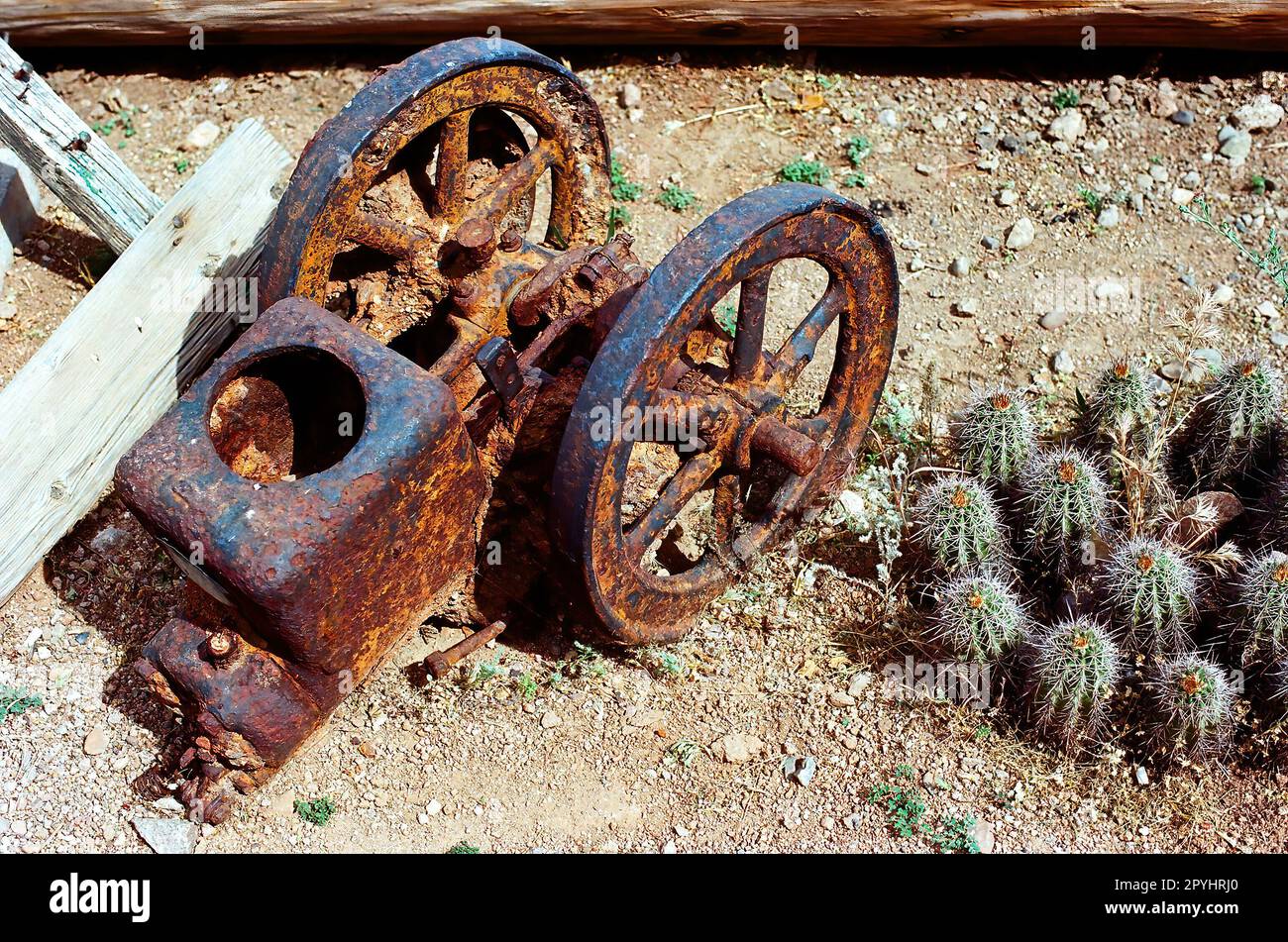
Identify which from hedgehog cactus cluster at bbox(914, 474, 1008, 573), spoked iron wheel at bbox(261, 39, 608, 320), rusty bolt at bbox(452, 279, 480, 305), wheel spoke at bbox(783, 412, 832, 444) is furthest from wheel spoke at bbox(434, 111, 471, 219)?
hedgehog cactus cluster at bbox(914, 474, 1008, 573)

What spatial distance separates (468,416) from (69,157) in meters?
2.28

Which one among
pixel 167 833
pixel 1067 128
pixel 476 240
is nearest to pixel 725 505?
pixel 476 240

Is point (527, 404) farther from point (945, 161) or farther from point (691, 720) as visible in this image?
point (945, 161)

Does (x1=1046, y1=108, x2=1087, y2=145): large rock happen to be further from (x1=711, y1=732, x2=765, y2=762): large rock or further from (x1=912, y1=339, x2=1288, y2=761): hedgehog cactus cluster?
(x1=711, y1=732, x2=765, y2=762): large rock

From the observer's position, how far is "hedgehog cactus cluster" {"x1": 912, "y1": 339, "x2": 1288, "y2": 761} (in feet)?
11.4

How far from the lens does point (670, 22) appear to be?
17.7 feet

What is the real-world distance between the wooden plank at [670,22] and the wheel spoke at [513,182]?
1591 millimetres

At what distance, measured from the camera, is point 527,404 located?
358 cm

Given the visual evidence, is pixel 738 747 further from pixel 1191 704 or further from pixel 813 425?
pixel 1191 704

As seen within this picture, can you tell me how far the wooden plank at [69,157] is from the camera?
4.57 m

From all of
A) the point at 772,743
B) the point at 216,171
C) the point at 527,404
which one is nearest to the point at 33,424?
the point at 216,171

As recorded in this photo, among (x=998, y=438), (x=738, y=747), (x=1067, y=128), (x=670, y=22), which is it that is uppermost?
(x=670, y=22)

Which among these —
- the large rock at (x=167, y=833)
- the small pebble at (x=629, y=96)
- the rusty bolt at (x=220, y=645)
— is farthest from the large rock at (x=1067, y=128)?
the large rock at (x=167, y=833)

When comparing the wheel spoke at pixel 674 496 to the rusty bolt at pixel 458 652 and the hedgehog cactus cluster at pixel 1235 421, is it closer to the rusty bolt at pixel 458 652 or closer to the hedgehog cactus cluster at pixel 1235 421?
the rusty bolt at pixel 458 652
